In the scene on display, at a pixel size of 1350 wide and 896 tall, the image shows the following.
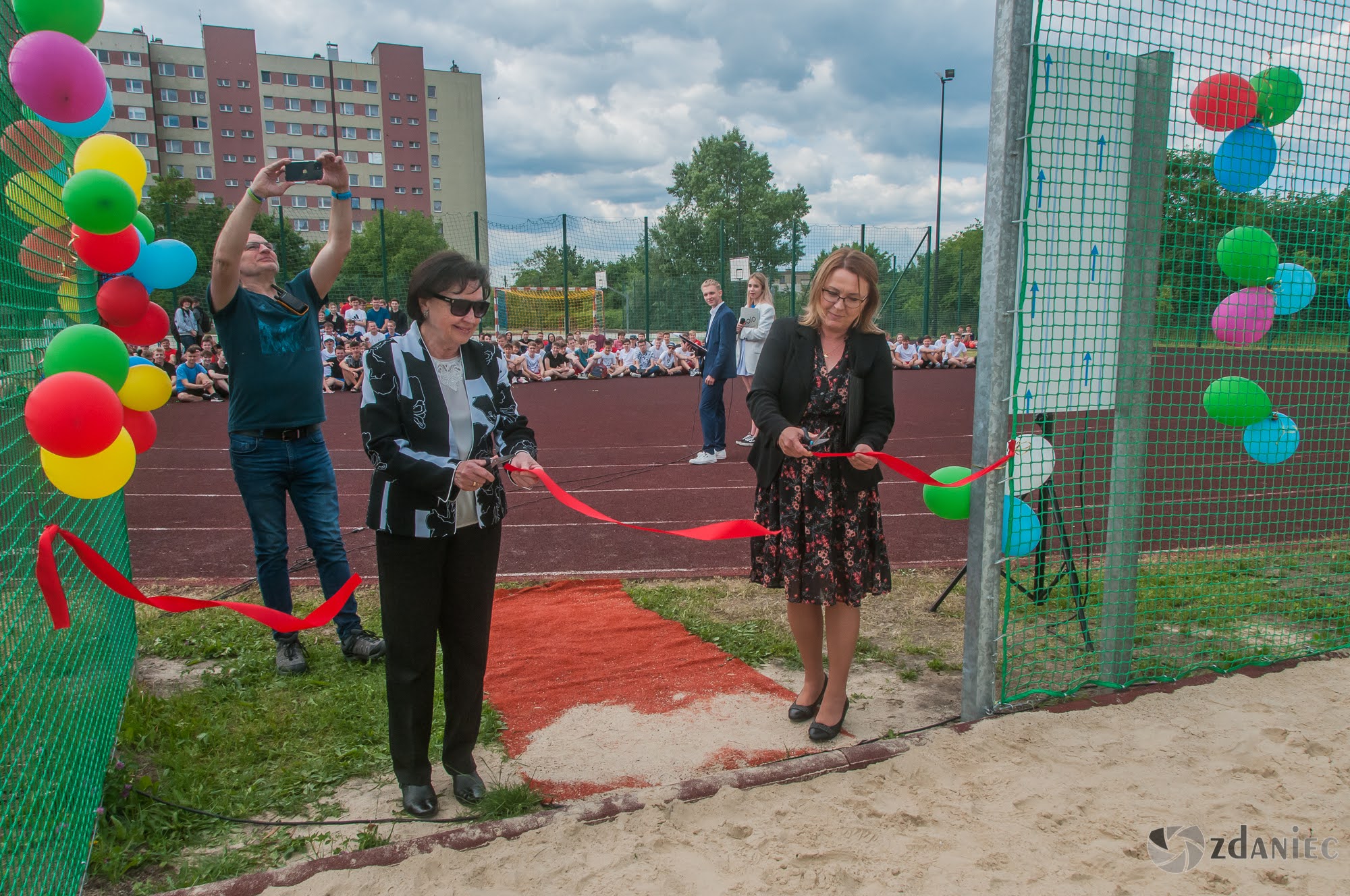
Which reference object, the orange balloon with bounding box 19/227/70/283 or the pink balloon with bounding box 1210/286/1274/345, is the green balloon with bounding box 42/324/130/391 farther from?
the pink balloon with bounding box 1210/286/1274/345

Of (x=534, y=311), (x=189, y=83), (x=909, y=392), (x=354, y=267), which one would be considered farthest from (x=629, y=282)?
(x=189, y=83)

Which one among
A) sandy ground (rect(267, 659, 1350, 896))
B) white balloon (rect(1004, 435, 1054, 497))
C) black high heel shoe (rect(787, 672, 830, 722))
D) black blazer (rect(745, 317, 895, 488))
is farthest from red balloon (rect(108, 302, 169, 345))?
white balloon (rect(1004, 435, 1054, 497))

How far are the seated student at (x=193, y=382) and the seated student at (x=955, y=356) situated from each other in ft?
54.7

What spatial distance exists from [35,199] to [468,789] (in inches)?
87.9

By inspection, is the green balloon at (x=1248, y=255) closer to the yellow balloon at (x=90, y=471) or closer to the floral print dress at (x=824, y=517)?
the floral print dress at (x=824, y=517)

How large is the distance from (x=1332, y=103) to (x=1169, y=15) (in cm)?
109

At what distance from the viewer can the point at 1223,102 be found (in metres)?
3.21

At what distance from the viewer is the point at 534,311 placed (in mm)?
20469

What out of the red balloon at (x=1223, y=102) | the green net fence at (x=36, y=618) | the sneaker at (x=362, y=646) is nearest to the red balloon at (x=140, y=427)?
the green net fence at (x=36, y=618)

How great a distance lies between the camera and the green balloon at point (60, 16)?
7.52 ft

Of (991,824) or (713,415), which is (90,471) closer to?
(991,824)

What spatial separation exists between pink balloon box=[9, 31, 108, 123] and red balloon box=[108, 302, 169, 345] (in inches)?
32.6

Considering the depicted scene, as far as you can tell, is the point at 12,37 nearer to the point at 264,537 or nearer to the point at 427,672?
the point at 264,537

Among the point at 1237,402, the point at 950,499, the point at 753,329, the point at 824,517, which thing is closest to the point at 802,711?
the point at 824,517
